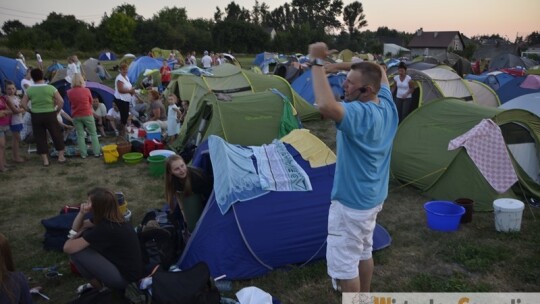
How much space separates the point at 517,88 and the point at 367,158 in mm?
12081

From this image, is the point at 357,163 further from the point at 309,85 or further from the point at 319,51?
the point at 309,85

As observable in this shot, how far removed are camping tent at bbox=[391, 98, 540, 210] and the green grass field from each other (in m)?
0.29

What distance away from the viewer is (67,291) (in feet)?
12.5

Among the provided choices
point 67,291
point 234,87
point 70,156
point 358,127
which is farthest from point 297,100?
point 358,127

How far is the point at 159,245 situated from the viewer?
13.5ft

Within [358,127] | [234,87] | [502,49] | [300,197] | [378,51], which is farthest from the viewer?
[378,51]

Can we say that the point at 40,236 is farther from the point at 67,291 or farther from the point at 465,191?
the point at 465,191

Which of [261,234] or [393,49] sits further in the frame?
[393,49]

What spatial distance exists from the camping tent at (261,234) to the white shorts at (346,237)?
1443 mm

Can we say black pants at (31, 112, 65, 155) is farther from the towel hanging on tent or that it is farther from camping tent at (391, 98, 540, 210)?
A: the towel hanging on tent

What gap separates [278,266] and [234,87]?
7.11 meters

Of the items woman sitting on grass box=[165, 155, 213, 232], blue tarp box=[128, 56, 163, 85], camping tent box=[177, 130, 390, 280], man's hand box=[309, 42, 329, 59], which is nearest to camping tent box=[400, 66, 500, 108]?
camping tent box=[177, 130, 390, 280]

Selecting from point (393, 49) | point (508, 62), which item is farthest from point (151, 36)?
point (508, 62)

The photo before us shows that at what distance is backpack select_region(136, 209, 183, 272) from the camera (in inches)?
158
